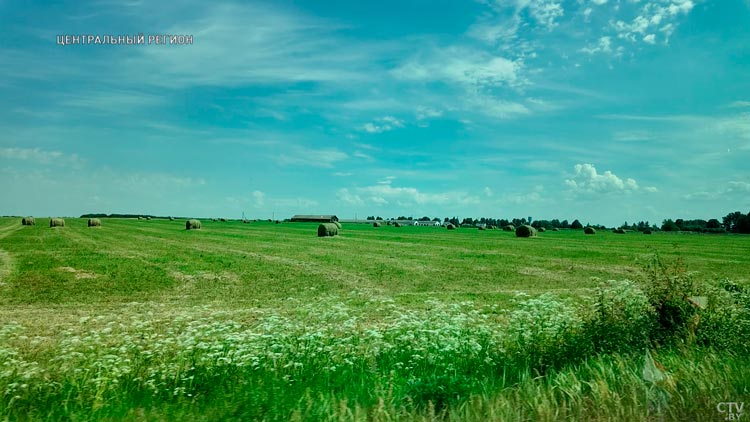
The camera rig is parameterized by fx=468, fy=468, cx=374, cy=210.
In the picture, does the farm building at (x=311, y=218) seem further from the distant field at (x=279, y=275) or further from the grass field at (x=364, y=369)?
the grass field at (x=364, y=369)

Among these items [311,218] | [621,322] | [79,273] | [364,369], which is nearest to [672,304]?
[621,322]

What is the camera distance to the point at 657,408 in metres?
5.14

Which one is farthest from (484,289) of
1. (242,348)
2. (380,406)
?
Answer: (380,406)

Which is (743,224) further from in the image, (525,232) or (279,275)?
(279,275)

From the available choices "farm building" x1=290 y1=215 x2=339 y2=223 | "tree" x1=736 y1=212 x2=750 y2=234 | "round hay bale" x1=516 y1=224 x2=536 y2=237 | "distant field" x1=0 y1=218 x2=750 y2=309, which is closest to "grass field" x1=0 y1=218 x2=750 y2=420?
"distant field" x1=0 y1=218 x2=750 y2=309

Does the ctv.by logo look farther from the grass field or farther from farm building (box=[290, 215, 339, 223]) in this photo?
farm building (box=[290, 215, 339, 223])

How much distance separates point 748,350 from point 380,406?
6174 millimetres

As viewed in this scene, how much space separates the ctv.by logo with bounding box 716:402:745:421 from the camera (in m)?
4.99

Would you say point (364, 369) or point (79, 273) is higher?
point (364, 369)

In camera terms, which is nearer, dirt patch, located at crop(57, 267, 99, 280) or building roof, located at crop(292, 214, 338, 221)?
dirt patch, located at crop(57, 267, 99, 280)

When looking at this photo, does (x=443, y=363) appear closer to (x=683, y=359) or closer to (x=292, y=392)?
(x=292, y=392)

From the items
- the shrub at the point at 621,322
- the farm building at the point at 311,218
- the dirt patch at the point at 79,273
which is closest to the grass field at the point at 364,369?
the shrub at the point at 621,322

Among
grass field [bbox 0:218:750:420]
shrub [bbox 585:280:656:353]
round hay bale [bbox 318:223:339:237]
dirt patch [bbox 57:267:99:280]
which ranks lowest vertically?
dirt patch [bbox 57:267:99:280]

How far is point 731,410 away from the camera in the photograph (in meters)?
5.13
